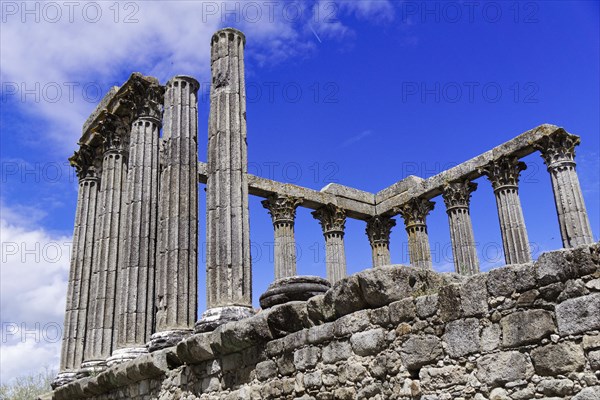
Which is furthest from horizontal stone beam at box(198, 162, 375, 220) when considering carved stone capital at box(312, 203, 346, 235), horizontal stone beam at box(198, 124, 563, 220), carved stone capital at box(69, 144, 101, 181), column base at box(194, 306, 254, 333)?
column base at box(194, 306, 254, 333)

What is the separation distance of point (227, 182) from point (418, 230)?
14583 mm

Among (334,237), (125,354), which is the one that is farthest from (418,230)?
(125,354)

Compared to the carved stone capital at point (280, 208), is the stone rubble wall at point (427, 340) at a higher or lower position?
lower

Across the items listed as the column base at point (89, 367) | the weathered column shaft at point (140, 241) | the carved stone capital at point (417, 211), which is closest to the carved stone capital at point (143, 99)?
the weathered column shaft at point (140, 241)

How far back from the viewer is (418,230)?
23.5 m

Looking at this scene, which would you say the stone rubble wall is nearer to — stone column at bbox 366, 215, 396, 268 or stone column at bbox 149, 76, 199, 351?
stone column at bbox 149, 76, 199, 351

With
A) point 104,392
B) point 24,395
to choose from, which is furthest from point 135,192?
point 24,395

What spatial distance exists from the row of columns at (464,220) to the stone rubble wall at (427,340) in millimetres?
8336

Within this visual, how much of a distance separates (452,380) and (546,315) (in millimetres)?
1019

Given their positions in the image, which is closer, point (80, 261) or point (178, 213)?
point (178, 213)

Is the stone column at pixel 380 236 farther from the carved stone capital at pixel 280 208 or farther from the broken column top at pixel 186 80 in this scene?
the broken column top at pixel 186 80

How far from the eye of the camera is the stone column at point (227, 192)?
9.67 m

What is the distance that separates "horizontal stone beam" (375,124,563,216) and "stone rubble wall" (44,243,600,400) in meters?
14.0

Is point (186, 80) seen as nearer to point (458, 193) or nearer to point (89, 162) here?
point (89, 162)
